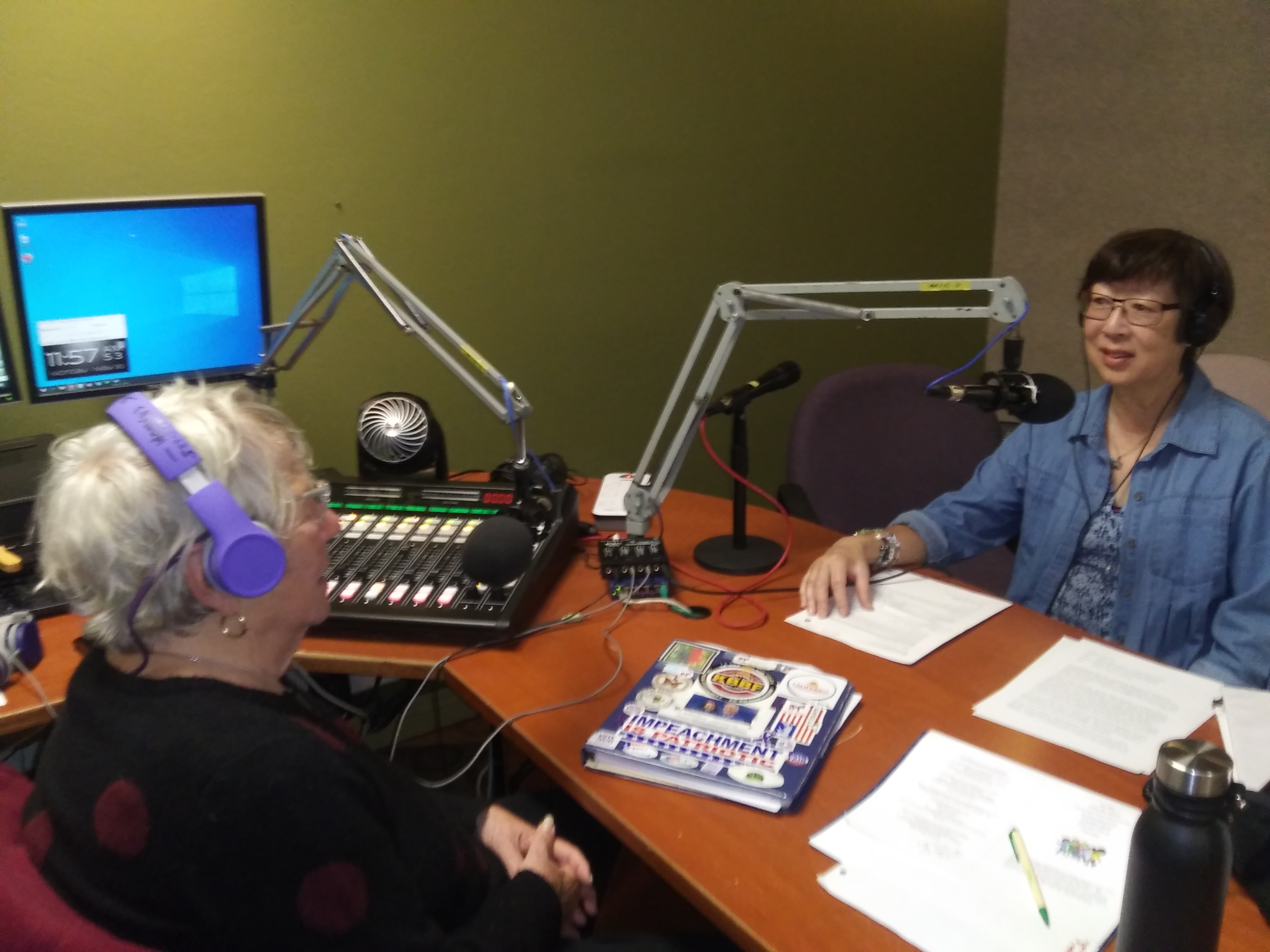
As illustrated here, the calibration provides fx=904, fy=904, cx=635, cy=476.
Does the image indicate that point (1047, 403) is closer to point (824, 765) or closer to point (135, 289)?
point (824, 765)

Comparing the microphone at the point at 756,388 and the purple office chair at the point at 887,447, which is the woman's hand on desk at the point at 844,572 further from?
the purple office chair at the point at 887,447

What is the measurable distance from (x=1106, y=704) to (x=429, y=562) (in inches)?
40.0

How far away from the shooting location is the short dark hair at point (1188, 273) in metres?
1.46

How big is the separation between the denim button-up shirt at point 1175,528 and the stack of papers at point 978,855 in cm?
57

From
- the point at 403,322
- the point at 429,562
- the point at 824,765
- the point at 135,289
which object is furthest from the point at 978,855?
the point at 135,289

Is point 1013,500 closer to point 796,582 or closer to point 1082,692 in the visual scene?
point 796,582

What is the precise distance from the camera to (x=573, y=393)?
2.57 metres

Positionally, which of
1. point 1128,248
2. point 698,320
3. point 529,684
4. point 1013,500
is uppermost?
point 1128,248

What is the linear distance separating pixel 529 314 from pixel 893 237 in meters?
1.38

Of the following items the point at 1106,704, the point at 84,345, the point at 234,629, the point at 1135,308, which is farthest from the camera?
the point at 84,345

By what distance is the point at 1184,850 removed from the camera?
0.60 meters

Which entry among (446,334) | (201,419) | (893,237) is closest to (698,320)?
(893,237)

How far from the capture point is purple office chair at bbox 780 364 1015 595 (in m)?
2.14

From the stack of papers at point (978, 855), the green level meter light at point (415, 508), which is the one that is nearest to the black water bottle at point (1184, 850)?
the stack of papers at point (978, 855)
